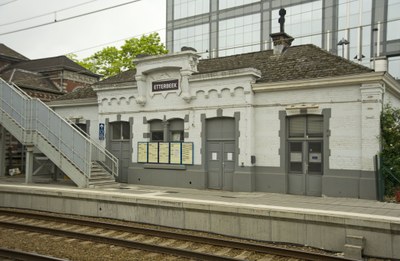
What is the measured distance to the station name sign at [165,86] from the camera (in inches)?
710

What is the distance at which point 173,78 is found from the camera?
18.2 m

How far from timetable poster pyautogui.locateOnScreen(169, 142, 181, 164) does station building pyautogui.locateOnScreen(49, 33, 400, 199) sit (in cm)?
5

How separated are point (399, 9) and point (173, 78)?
106 ft

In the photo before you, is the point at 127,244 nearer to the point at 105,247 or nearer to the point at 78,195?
the point at 105,247

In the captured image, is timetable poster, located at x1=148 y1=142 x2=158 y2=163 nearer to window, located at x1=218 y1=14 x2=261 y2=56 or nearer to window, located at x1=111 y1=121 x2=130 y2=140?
window, located at x1=111 y1=121 x2=130 y2=140

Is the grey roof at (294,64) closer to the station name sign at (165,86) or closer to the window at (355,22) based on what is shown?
the station name sign at (165,86)

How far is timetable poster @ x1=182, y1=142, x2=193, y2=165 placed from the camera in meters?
17.5

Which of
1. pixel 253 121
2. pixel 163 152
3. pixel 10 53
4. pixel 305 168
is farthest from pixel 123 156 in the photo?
pixel 10 53

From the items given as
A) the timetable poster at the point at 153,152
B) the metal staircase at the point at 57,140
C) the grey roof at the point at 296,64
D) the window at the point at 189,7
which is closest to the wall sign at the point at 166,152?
the timetable poster at the point at 153,152

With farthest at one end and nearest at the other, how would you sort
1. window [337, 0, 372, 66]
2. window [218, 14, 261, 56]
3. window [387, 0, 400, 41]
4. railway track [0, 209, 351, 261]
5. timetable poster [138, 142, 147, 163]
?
1. window [218, 14, 261, 56]
2. window [337, 0, 372, 66]
3. window [387, 0, 400, 41]
4. timetable poster [138, 142, 147, 163]
5. railway track [0, 209, 351, 261]

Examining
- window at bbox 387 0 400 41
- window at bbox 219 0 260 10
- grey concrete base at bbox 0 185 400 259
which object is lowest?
grey concrete base at bbox 0 185 400 259

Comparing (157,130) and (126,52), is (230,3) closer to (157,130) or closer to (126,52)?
(126,52)

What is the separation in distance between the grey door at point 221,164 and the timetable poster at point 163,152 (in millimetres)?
2178

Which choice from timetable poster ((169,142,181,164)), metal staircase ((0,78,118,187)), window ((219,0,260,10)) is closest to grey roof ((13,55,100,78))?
metal staircase ((0,78,118,187))
